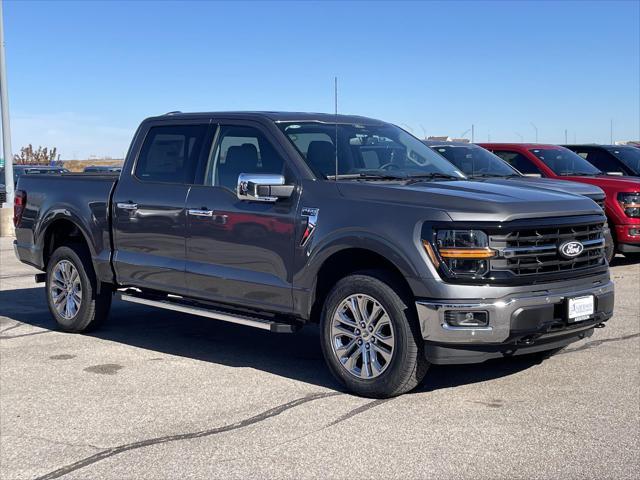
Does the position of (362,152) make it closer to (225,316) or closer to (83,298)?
(225,316)

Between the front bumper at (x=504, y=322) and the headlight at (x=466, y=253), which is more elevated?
the headlight at (x=466, y=253)

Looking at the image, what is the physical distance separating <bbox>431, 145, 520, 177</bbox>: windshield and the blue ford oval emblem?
5893 mm

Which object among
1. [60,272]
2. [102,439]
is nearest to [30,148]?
[60,272]

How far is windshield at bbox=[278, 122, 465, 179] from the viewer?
6.80 meters

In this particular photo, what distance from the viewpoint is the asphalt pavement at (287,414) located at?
15.5 feet

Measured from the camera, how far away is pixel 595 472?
4.54 metres

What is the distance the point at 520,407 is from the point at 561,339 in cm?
60

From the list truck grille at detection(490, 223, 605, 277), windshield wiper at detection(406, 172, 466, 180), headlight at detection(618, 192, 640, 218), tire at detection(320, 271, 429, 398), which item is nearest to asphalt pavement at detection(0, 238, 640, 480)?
tire at detection(320, 271, 429, 398)

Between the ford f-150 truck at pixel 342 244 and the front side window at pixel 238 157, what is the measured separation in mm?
12

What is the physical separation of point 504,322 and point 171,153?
11.2 feet

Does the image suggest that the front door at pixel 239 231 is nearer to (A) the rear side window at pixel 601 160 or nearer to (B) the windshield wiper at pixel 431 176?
(B) the windshield wiper at pixel 431 176

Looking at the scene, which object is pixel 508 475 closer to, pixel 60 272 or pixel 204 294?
pixel 204 294

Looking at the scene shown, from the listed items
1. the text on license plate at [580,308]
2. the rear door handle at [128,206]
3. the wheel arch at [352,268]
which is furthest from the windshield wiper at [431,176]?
the rear door handle at [128,206]

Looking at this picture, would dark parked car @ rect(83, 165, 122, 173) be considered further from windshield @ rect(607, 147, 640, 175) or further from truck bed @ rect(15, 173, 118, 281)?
windshield @ rect(607, 147, 640, 175)
